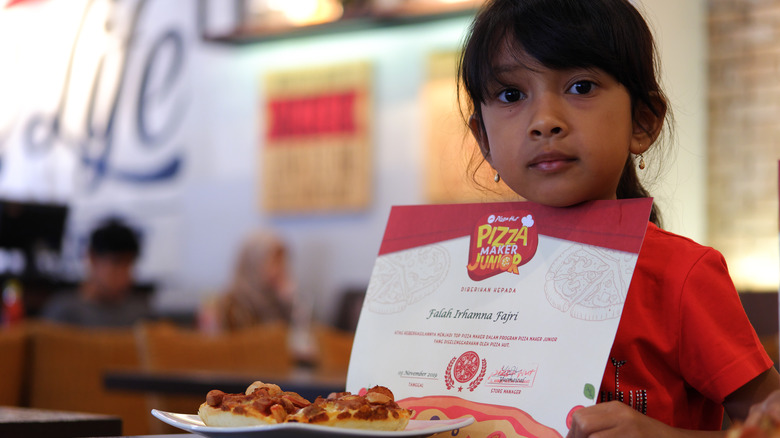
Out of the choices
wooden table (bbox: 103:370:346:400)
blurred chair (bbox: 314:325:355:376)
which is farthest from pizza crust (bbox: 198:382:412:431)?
blurred chair (bbox: 314:325:355:376)

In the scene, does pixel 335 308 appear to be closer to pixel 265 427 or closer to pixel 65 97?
pixel 65 97

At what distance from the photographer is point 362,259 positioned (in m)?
5.52

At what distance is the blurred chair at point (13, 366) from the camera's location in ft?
8.48

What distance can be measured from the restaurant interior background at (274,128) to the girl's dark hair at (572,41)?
2.91m

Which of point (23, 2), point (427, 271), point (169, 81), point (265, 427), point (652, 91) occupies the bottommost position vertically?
point (265, 427)

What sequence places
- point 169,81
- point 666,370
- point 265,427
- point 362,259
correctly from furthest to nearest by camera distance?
1. point 169,81
2. point 362,259
3. point 666,370
4. point 265,427

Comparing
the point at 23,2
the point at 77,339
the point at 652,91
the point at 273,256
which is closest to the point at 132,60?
the point at 23,2

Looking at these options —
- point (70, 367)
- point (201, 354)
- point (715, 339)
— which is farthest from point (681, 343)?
point (70, 367)

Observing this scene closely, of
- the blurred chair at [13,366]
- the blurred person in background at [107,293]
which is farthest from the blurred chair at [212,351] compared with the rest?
the blurred person in background at [107,293]

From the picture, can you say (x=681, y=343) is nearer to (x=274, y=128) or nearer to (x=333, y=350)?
(x=333, y=350)

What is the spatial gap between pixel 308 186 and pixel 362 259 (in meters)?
0.61

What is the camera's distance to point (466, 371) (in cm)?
80

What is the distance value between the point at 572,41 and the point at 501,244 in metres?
0.21

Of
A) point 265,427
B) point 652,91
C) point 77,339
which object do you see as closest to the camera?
point 265,427
